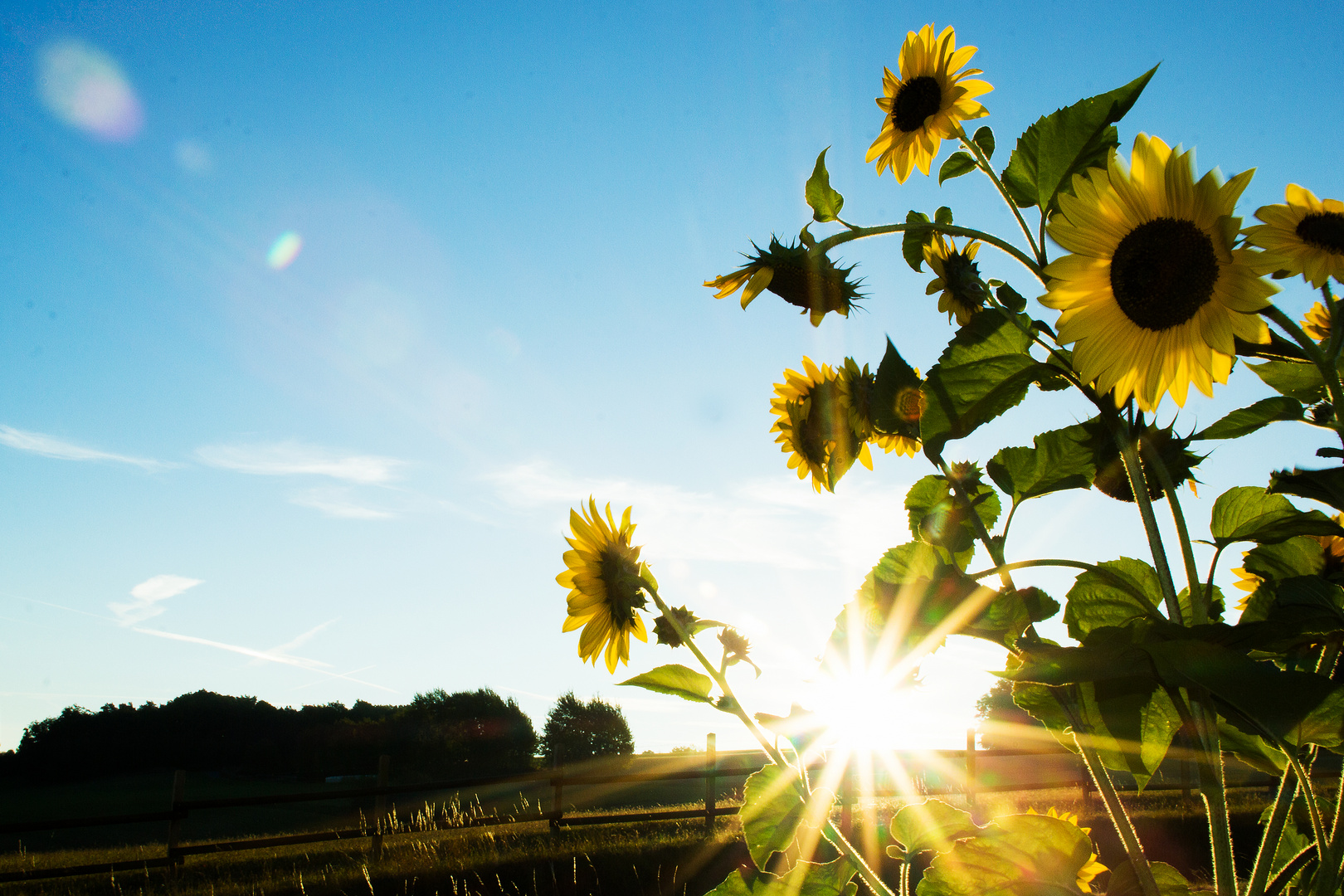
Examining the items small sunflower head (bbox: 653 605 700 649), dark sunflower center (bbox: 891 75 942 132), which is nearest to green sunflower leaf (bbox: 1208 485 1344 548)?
small sunflower head (bbox: 653 605 700 649)

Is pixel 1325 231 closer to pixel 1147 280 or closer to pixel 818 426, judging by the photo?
pixel 1147 280

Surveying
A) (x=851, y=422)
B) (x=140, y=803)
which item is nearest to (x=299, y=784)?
(x=140, y=803)

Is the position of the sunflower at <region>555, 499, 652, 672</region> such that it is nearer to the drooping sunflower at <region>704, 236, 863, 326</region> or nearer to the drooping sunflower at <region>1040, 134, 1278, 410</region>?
the drooping sunflower at <region>704, 236, 863, 326</region>

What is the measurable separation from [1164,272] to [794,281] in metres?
0.44

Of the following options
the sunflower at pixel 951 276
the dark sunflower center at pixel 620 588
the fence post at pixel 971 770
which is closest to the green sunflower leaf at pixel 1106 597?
the sunflower at pixel 951 276

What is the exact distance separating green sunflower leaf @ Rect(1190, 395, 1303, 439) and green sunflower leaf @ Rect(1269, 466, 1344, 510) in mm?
117

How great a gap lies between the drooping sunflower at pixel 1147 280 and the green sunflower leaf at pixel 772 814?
21.0 inches

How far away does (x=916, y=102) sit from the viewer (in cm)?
136

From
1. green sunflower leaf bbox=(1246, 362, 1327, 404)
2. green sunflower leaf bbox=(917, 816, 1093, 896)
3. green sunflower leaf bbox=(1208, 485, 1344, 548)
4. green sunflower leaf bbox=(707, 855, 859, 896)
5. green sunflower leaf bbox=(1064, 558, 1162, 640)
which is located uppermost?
green sunflower leaf bbox=(1246, 362, 1327, 404)

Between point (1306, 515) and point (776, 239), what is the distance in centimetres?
67

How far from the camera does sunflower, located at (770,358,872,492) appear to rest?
1.08 m

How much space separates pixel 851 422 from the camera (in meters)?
1.10

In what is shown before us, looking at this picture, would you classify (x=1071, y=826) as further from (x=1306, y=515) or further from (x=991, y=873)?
(x=1306, y=515)

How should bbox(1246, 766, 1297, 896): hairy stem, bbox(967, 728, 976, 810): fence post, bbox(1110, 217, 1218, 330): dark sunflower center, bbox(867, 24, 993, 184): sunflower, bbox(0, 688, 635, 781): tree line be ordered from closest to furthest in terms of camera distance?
bbox(1246, 766, 1297, 896): hairy stem < bbox(1110, 217, 1218, 330): dark sunflower center < bbox(867, 24, 993, 184): sunflower < bbox(967, 728, 976, 810): fence post < bbox(0, 688, 635, 781): tree line
